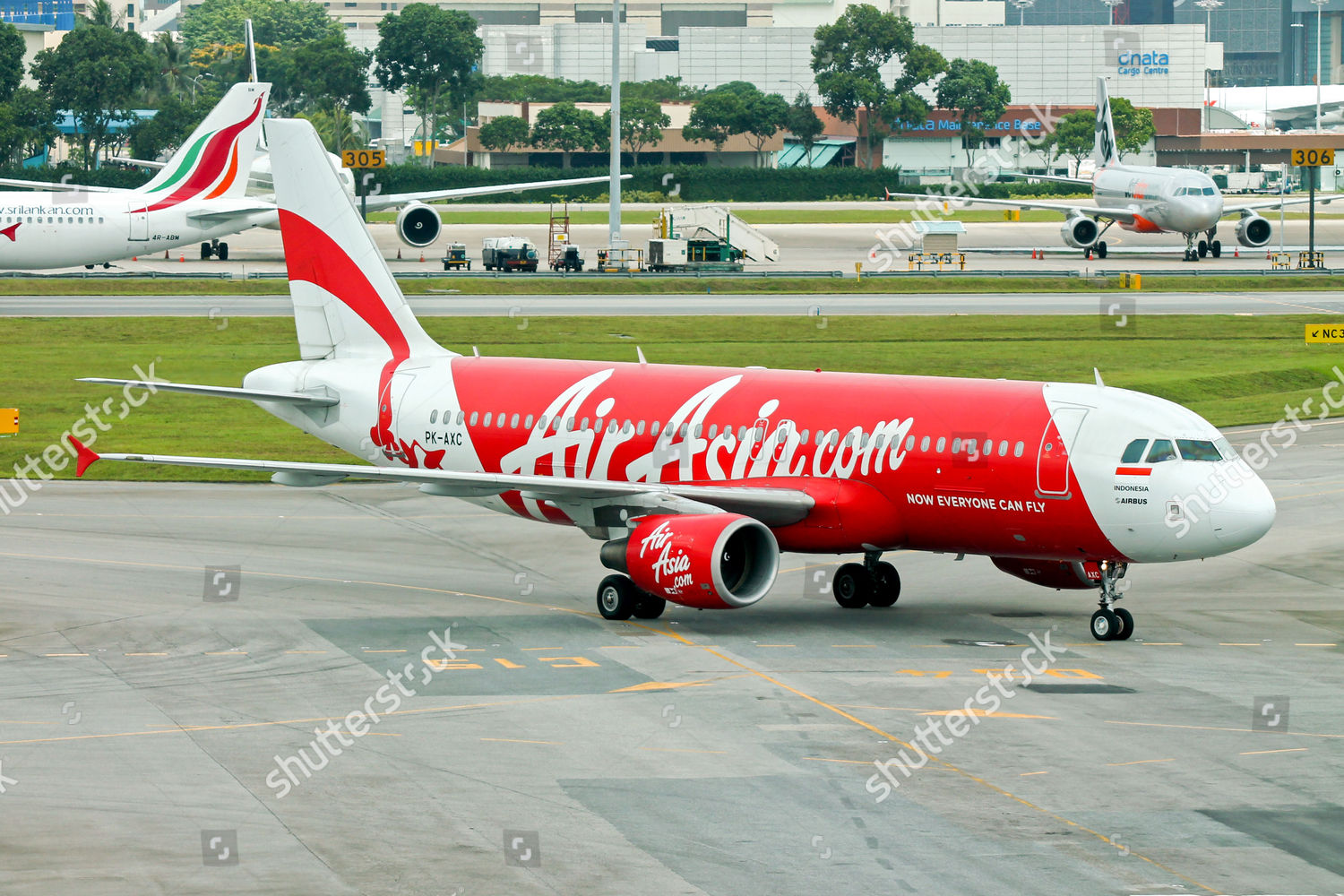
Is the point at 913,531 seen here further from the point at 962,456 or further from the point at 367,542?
the point at 367,542

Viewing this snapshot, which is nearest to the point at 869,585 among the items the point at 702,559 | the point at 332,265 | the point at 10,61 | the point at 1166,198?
the point at 702,559

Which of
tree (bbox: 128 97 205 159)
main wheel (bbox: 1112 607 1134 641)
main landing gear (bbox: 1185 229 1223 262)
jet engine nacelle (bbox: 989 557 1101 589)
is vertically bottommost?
main wheel (bbox: 1112 607 1134 641)

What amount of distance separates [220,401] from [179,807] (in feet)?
140

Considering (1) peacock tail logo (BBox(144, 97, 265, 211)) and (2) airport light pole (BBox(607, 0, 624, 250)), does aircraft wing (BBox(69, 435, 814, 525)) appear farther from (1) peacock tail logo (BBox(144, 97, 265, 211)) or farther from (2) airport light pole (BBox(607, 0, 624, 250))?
(1) peacock tail logo (BBox(144, 97, 265, 211))

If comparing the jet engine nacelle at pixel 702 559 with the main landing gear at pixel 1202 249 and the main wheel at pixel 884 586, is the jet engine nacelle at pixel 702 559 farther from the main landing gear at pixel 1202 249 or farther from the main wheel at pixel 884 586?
the main landing gear at pixel 1202 249

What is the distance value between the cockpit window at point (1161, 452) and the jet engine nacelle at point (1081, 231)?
3548 inches

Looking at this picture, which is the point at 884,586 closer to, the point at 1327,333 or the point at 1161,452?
the point at 1161,452

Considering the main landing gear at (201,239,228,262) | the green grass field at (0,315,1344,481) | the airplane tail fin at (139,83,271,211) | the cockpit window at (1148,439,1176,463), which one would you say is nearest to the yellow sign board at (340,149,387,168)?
the airplane tail fin at (139,83,271,211)

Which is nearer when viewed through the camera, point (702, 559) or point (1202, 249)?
point (702, 559)

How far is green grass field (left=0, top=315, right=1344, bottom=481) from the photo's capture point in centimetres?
5650

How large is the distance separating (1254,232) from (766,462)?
94.1 m

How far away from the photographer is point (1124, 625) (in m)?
32.1

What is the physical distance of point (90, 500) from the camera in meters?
46.1

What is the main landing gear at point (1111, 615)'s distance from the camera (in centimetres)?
3198
